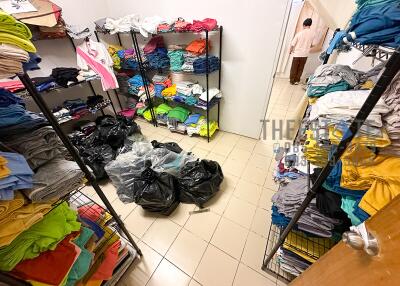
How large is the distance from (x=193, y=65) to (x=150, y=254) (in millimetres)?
2026

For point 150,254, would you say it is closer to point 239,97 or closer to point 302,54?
point 239,97

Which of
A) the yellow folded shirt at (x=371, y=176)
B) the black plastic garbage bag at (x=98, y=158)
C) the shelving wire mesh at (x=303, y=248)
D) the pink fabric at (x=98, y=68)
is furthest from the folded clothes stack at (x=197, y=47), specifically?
the shelving wire mesh at (x=303, y=248)

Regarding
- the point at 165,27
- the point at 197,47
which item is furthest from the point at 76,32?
the point at 197,47

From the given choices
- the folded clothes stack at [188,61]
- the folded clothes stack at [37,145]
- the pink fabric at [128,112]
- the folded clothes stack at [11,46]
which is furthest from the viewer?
the pink fabric at [128,112]

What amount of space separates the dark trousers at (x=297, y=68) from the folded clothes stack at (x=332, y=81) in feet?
13.7

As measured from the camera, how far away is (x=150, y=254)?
58.6 inches

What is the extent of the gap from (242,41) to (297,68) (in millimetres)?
3371

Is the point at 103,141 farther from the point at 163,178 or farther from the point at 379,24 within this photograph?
the point at 379,24

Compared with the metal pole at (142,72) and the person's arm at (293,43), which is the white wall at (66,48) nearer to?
the metal pole at (142,72)

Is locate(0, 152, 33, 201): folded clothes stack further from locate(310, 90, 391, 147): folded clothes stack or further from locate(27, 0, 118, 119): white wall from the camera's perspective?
locate(27, 0, 118, 119): white wall

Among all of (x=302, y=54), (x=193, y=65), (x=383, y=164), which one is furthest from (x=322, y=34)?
(x=383, y=164)

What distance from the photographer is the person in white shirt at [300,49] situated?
13.7ft

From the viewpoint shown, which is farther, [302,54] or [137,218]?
[302,54]

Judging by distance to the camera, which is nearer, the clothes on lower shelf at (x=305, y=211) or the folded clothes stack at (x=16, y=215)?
the folded clothes stack at (x=16, y=215)
